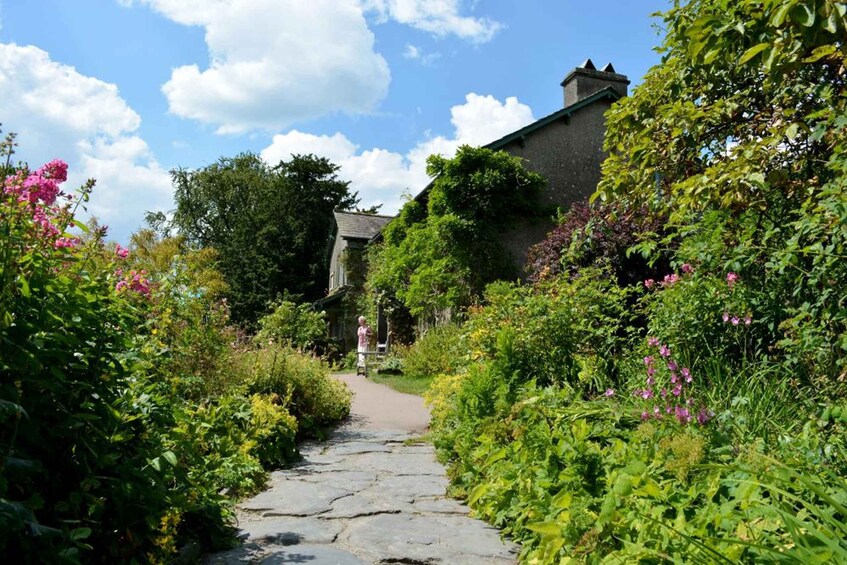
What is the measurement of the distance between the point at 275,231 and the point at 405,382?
1070 inches

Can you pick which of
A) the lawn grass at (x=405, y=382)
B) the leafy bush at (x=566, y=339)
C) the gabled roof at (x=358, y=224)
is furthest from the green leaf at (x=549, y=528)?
the gabled roof at (x=358, y=224)

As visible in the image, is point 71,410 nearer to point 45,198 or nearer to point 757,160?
point 45,198

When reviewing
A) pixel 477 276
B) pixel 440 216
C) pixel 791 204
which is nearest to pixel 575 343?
pixel 791 204

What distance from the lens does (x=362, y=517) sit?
463cm

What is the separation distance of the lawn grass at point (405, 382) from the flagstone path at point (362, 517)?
6737 millimetres

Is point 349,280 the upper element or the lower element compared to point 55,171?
upper

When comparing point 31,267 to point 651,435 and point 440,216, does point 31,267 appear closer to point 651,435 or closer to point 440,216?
point 651,435

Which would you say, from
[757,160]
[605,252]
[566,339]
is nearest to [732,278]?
[757,160]

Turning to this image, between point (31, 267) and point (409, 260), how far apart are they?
1746 centimetres

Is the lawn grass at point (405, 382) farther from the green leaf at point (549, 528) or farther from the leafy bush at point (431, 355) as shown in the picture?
the green leaf at point (549, 528)

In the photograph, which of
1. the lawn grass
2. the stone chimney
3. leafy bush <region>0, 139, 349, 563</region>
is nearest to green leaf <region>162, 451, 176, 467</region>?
leafy bush <region>0, 139, 349, 563</region>

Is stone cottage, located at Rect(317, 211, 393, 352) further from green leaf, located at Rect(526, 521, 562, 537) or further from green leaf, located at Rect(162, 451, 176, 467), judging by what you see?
green leaf, located at Rect(162, 451, 176, 467)

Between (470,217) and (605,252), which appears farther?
(470,217)

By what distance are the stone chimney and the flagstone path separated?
14607 millimetres
